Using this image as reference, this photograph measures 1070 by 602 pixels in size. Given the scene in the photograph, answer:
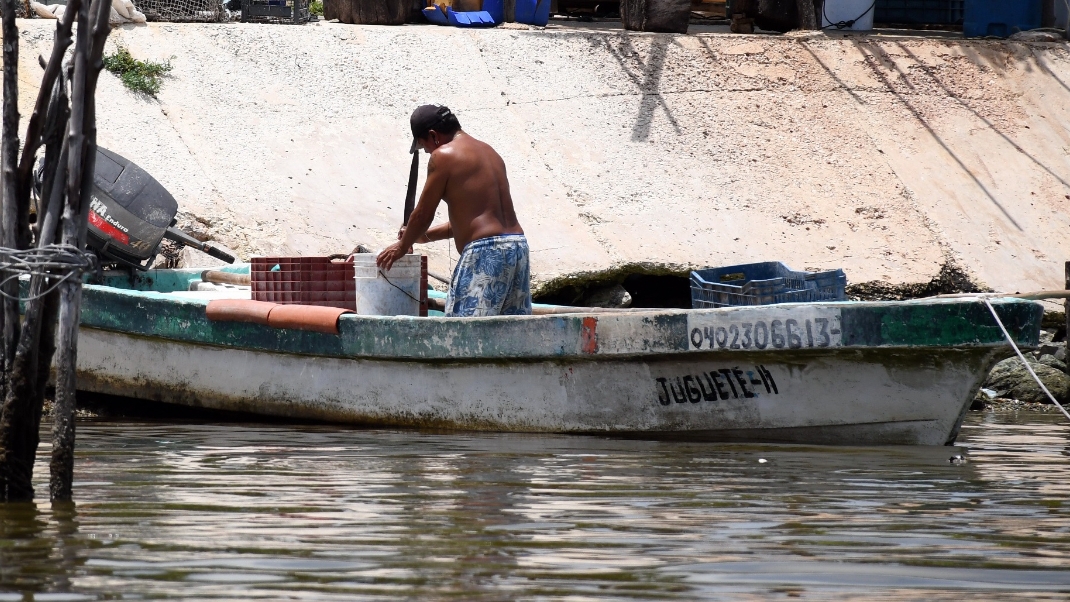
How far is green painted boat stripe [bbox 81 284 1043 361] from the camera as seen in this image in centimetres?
609

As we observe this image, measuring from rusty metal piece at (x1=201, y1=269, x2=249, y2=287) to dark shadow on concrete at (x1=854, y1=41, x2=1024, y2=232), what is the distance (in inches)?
299

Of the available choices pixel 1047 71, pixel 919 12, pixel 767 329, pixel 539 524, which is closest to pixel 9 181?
pixel 539 524

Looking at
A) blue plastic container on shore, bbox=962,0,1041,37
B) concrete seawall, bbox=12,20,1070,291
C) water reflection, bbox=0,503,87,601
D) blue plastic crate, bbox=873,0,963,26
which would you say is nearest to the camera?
water reflection, bbox=0,503,87,601

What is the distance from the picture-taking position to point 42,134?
452cm

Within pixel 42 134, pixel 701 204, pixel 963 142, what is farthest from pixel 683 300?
pixel 42 134

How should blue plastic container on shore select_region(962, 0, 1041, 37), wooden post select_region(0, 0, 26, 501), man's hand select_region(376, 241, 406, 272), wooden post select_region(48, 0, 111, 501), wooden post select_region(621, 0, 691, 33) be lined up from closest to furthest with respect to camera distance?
wooden post select_region(48, 0, 111, 501) < wooden post select_region(0, 0, 26, 501) < man's hand select_region(376, 241, 406, 272) < wooden post select_region(621, 0, 691, 33) < blue plastic container on shore select_region(962, 0, 1041, 37)

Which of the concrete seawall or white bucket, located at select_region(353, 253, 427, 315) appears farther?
the concrete seawall

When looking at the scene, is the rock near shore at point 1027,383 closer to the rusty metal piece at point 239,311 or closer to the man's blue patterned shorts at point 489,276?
the man's blue patterned shorts at point 489,276

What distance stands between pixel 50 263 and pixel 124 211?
435 cm

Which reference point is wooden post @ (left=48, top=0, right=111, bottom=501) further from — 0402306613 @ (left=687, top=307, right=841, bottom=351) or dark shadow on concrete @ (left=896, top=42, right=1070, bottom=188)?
dark shadow on concrete @ (left=896, top=42, right=1070, bottom=188)

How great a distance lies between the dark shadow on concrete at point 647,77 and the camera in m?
14.2

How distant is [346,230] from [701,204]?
3.32m

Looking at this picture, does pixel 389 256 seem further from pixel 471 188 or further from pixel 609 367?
pixel 609 367

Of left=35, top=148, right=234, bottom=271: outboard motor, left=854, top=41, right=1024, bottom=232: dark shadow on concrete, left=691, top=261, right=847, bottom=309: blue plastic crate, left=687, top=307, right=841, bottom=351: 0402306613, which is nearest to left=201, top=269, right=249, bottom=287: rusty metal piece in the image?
left=35, top=148, right=234, bottom=271: outboard motor
